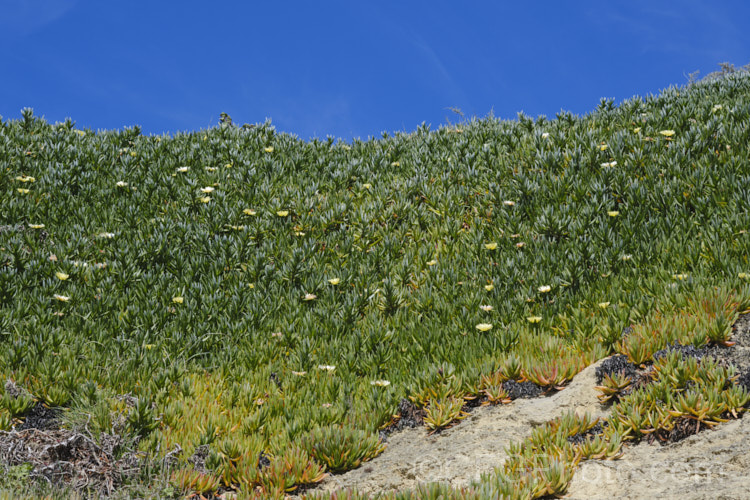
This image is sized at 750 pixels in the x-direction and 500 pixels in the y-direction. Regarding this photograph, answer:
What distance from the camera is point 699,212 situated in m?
7.46

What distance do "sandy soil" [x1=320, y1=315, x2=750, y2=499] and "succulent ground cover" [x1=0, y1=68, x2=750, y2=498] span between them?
133 mm

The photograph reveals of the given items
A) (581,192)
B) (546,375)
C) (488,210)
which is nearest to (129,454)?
(546,375)

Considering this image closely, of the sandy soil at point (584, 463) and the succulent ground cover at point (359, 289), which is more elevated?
the succulent ground cover at point (359, 289)

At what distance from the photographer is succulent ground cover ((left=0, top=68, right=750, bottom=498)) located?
15.4 ft

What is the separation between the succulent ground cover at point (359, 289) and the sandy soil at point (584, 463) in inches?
5.2

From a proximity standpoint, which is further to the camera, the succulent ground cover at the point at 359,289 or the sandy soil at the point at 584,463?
the succulent ground cover at the point at 359,289

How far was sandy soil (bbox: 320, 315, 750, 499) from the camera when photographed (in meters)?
3.66

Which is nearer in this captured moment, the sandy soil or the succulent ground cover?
the sandy soil

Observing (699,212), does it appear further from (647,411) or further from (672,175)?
(647,411)

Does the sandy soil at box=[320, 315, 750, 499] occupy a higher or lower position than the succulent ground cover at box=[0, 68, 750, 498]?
lower

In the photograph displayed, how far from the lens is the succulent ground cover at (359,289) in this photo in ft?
15.4

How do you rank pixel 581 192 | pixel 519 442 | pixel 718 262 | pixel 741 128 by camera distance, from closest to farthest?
pixel 519 442 → pixel 718 262 → pixel 581 192 → pixel 741 128

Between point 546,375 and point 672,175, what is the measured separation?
14.9 ft

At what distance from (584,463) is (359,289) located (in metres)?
3.75
